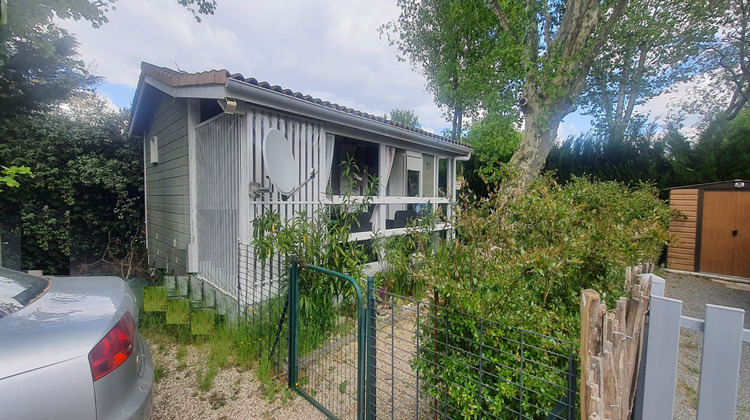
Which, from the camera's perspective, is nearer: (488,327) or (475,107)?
(488,327)

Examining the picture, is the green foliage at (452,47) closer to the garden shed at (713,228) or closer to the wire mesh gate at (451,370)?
the garden shed at (713,228)

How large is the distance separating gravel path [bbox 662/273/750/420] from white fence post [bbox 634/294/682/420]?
5.69ft

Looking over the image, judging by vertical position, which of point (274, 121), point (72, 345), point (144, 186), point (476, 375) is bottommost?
point (476, 375)

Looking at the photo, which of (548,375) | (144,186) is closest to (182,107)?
(144,186)

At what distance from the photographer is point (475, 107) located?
A: 17375 millimetres

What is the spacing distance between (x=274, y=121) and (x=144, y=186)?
5707 mm

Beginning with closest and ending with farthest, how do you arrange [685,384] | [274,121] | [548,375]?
[548,375] < [685,384] < [274,121]

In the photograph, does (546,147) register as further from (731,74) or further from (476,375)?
(731,74)

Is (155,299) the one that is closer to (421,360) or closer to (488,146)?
(421,360)

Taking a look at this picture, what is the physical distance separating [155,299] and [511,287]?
188 inches

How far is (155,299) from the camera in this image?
454 cm

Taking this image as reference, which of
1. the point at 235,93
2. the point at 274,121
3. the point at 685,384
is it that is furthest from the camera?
the point at 274,121

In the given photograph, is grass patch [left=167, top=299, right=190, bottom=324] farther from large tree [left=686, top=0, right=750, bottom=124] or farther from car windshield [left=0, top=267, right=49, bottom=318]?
large tree [left=686, top=0, right=750, bottom=124]

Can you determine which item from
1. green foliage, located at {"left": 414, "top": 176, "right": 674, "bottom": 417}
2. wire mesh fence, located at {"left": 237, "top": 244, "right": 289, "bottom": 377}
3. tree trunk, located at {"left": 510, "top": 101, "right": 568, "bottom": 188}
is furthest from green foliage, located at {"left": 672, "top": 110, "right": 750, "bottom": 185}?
wire mesh fence, located at {"left": 237, "top": 244, "right": 289, "bottom": 377}
